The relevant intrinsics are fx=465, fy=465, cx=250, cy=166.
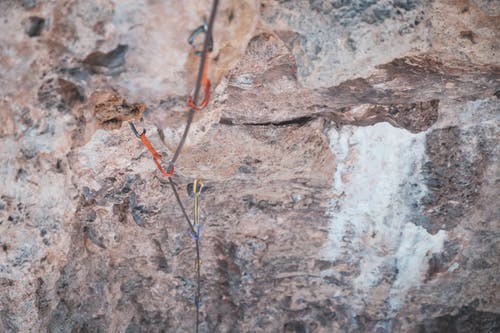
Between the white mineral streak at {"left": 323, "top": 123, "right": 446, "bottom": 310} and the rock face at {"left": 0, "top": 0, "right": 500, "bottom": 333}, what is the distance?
0.01m

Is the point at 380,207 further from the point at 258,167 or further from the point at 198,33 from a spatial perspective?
the point at 198,33

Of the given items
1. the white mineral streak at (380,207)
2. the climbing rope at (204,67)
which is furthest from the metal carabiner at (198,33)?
the white mineral streak at (380,207)

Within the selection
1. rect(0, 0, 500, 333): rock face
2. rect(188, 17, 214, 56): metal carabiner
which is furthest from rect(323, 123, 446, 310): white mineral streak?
rect(188, 17, 214, 56): metal carabiner

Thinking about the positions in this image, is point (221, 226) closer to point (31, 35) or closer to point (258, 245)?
point (258, 245)

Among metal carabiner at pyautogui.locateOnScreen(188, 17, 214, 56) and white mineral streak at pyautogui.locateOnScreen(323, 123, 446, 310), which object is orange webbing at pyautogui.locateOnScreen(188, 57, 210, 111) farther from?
white mineral streak at pyautogui.locateOnScreen(323, 123, 446, 310)

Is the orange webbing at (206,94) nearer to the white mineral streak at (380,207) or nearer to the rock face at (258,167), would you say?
the rock face at (258,167)

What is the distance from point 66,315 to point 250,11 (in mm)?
1685

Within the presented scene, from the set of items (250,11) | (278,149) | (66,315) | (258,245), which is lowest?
(66,315)

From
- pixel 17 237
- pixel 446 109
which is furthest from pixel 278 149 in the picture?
pixel 17 237

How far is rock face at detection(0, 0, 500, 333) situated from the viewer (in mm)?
1408

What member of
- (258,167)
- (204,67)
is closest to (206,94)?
(204,67)

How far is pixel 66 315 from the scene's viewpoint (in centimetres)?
222

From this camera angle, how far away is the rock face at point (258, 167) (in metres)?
1.41

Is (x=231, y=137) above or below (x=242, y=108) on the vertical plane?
below
